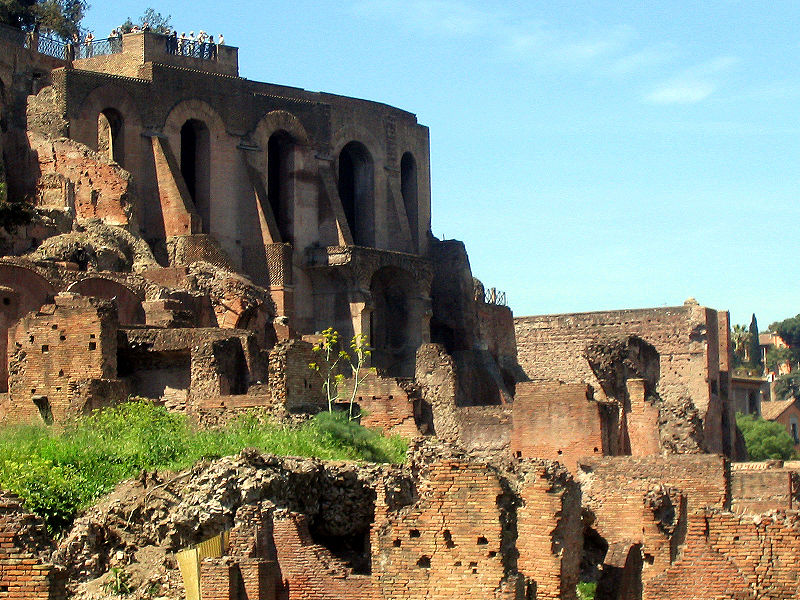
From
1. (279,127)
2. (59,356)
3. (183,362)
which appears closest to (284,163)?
(279,127)

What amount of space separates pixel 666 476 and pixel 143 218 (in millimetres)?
20920

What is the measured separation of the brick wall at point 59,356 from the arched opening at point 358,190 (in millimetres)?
19587

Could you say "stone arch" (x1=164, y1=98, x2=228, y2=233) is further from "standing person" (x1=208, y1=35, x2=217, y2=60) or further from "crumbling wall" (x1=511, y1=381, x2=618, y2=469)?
"crumbling wall" (x1=511, y1=381, x2=618, y2=469)

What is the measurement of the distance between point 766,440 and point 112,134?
88.6 feet

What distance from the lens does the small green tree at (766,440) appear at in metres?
60.7

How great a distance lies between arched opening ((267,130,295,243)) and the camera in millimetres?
46000

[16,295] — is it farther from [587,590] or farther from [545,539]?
[545,539]

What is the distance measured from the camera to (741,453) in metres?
44.6

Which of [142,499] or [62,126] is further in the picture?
[62,126]

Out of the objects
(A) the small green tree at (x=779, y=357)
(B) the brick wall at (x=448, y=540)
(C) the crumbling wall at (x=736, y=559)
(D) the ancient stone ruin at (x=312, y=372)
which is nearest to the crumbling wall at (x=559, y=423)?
(D) the ancient stone ruin at (x=312, y=372)

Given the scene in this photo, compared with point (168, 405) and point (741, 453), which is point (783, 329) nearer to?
point (741, 453)

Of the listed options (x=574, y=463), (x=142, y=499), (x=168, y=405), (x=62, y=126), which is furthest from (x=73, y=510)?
(x=62, y=126)

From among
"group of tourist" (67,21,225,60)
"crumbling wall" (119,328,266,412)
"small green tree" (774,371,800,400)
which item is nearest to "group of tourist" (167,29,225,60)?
"group of tourist" (67,21,225,60)

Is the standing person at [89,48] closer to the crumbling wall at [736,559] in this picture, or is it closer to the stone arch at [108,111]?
the stone arch at [108,111]
